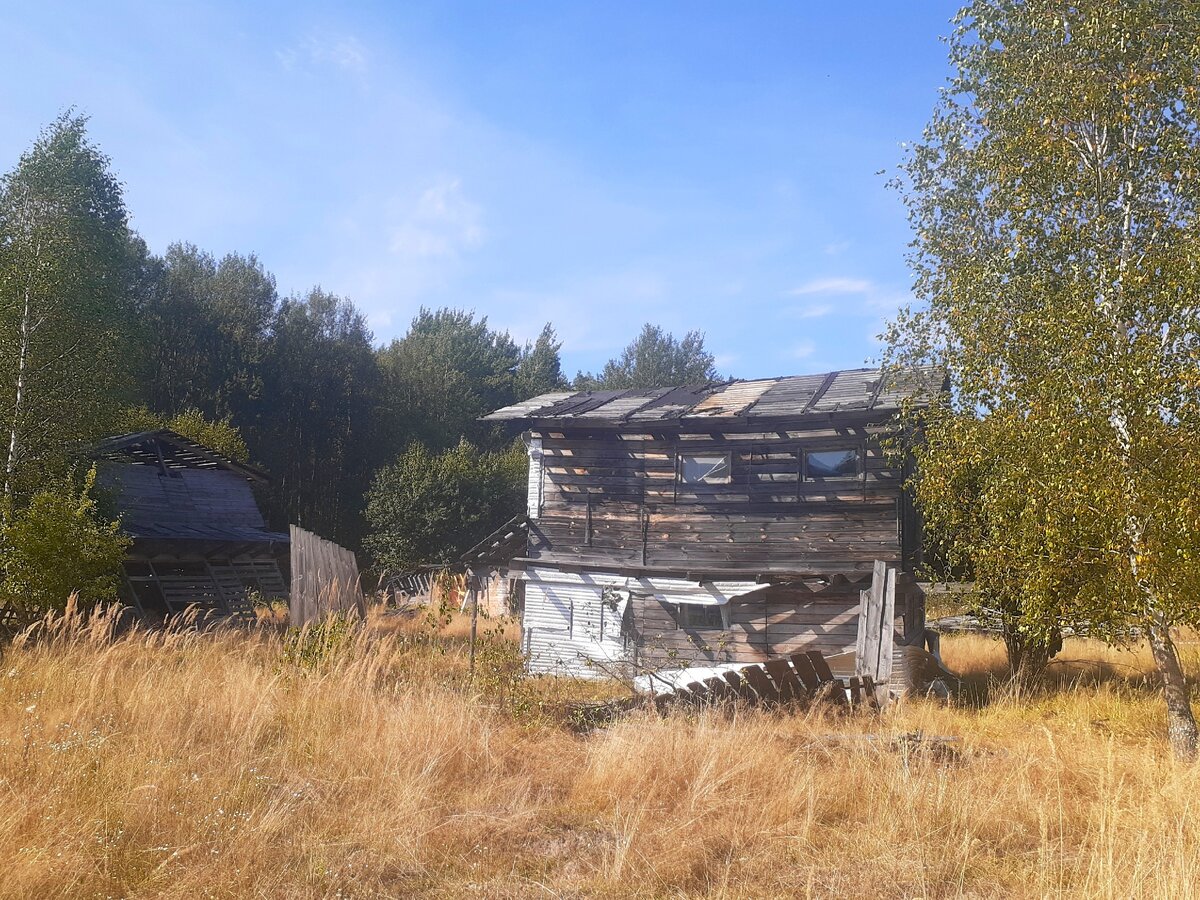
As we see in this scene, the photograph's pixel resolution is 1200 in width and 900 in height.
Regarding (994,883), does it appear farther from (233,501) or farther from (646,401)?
(233,501)

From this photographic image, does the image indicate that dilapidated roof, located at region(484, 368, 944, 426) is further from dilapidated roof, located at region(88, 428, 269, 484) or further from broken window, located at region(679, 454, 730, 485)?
dilapidated roof, located at region(88, 428, 269, 484)

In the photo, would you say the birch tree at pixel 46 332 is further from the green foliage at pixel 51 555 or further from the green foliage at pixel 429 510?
the green foliage at pixel 429 510

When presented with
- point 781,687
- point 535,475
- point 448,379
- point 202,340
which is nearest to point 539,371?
point 448,379

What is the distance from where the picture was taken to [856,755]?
722 centimetres

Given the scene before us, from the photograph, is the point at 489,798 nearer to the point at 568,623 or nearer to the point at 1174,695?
the point at 1174,695

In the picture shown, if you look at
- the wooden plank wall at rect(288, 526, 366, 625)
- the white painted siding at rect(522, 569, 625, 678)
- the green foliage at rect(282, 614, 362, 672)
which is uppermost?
the wooden plank wall at rect(288, 526, 366, 625)

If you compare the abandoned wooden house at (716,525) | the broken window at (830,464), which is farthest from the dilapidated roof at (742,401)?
the broken window at (830,464)

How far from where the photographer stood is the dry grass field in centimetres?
483

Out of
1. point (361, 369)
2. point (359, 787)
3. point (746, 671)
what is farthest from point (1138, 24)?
point (361, 369)

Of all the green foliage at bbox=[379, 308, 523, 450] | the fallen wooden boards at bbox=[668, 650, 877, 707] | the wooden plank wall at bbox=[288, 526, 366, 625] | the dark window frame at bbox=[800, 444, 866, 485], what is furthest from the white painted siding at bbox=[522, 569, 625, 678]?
the green foliage at bbox=[379, 308, 523, 450]

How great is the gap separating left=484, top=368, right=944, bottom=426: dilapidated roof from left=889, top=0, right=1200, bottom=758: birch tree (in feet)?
9.95

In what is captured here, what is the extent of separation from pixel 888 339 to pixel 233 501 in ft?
71.4

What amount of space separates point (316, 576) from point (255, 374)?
104ft

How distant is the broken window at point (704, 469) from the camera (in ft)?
64.6
